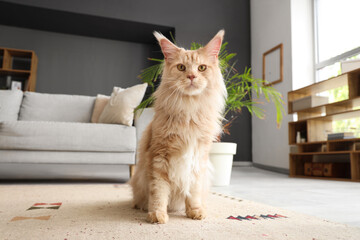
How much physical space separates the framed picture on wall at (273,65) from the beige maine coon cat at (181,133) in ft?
11.5

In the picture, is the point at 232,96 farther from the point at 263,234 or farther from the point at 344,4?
A: the point at 344,4

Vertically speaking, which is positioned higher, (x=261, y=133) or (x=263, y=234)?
(x=261, y=133)

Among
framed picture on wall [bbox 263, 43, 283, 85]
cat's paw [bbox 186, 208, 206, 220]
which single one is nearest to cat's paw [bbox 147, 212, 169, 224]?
cat's paw [bbox 186, 208, 206, 220]

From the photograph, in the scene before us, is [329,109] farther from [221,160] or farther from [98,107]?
[98,107]

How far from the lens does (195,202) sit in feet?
3.76

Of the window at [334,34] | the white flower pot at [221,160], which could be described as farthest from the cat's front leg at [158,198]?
the window at [334,34]

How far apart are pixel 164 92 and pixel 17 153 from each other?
182 centimetres

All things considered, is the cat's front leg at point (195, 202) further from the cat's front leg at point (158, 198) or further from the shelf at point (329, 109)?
the shelf at point (329, 109)

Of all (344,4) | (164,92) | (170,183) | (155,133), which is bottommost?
(170,183)

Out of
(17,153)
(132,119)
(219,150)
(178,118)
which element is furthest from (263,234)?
(17,153)

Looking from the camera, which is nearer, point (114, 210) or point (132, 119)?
point (114, 210)

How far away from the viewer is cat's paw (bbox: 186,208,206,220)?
3.61 ft

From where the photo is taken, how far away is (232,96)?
2.50 metres

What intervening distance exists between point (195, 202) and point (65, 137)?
5.49 feet
